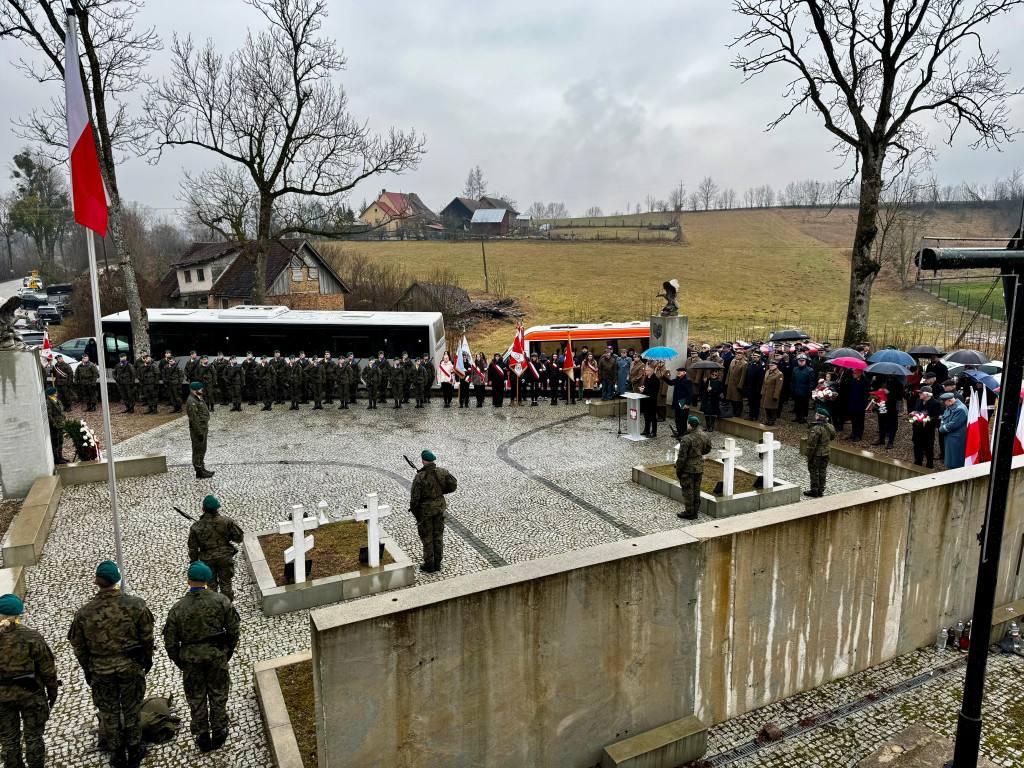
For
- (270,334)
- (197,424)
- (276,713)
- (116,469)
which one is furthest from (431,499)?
(270,334)

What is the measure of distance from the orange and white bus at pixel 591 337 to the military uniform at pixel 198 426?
13.0 m

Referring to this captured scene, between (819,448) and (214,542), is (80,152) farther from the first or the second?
(819,448)

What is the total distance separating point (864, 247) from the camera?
20.2 metres

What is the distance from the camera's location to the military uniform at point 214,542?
6.97 meters

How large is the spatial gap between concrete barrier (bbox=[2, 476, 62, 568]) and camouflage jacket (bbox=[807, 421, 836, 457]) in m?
11.2

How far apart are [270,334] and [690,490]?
15.9m

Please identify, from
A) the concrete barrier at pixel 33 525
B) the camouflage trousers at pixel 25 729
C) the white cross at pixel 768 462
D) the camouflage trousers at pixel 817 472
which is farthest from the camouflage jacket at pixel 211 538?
the camouflage trousers at pixel 817 472

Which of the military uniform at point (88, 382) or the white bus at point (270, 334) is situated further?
the white bus at point (270, 334)

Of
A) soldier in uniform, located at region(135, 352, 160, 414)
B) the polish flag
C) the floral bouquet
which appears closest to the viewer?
the polish flag

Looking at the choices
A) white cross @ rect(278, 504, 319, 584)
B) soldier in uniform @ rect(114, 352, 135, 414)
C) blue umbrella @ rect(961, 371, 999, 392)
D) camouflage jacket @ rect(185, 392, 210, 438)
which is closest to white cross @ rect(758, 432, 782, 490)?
blue umbrella @ rect(961, 371, 999, 392)

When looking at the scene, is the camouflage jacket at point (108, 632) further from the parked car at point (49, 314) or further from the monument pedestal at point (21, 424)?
the parked car at point (49, 314)

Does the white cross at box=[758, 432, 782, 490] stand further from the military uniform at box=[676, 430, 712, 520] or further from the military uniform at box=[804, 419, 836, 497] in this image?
the military uniform at box=[676, 430, 712, 520]

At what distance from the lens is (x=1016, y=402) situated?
4141 mm

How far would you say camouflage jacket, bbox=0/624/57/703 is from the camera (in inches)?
183
